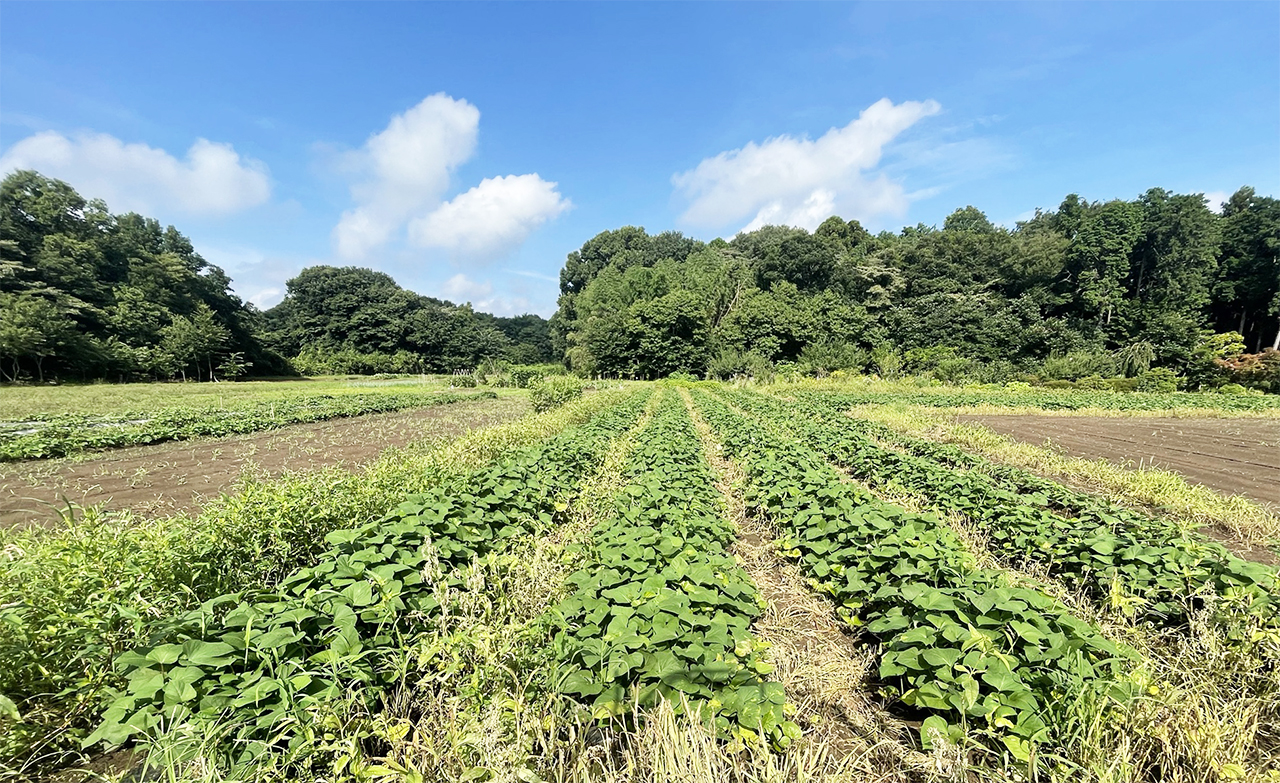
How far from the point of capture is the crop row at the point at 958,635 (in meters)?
2.20

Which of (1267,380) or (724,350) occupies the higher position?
(724,350)

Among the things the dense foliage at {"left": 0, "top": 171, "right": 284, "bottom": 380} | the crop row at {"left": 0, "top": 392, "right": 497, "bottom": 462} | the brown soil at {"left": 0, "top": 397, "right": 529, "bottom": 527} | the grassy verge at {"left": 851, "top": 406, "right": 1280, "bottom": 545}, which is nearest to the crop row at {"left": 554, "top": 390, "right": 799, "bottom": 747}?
the brown soil at {"left": 0, "top": 397, "right": 529, "bottom": 527}

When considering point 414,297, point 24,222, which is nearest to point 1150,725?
point 24,222

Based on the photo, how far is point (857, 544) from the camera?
404cm

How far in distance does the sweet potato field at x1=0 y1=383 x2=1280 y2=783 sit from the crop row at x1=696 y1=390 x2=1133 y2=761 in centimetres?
2

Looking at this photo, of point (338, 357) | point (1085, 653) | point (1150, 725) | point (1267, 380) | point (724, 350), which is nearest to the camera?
point (1150, 725)

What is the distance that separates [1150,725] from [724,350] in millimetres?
43638

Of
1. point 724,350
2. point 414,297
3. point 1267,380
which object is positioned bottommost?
point 1267,380

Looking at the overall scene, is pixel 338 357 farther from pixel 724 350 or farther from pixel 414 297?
pixel 724 350

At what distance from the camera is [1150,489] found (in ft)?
20.9

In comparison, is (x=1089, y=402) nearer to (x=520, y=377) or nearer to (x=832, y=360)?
(x=832, y=360)

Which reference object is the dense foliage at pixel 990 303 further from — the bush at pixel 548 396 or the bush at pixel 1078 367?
the bush at pixel 548 396

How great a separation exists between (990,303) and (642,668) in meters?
52.6

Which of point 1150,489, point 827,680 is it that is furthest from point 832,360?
point 827,680
